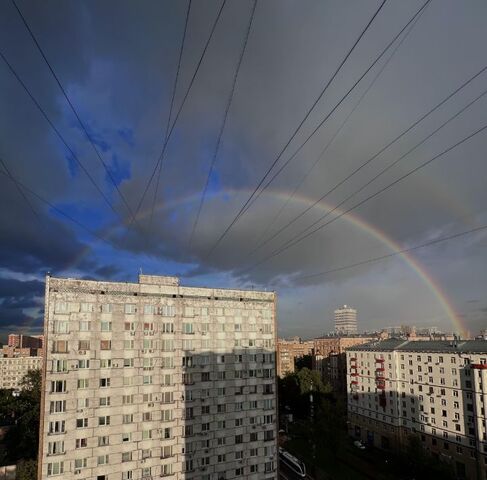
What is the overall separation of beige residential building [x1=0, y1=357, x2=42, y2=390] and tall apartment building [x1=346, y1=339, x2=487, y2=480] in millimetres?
161240

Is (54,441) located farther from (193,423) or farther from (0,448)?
(0,448)

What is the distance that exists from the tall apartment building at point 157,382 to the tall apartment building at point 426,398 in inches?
1479

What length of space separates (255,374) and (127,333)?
14949 millimetres

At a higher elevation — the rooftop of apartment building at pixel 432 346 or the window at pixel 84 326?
the window at pixel 84 326

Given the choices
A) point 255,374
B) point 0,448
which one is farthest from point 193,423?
point 0,448

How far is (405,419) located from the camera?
74875mm

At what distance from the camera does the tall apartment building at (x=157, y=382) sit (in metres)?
34.0

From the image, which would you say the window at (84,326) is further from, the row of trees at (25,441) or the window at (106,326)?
the row of trees at (25,441)

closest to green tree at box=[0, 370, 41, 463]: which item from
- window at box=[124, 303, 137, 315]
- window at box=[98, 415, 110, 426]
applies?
window at box=[98, 415, 110, 426]

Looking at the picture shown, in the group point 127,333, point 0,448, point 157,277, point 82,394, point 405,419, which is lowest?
point 0,448

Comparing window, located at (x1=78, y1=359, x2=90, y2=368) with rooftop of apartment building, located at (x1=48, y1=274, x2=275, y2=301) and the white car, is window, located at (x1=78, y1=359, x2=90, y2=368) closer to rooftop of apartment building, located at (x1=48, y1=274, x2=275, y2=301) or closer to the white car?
rooftop of apartment building, located at (x1=48, y1=274, x2=275, y2=301)

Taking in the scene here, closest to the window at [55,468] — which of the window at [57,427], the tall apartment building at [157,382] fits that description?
the tall apartment building at [157,382]

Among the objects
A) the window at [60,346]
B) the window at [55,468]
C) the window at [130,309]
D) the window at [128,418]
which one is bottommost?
the window at [55,468]

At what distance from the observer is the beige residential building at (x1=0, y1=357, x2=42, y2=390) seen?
187 metres
